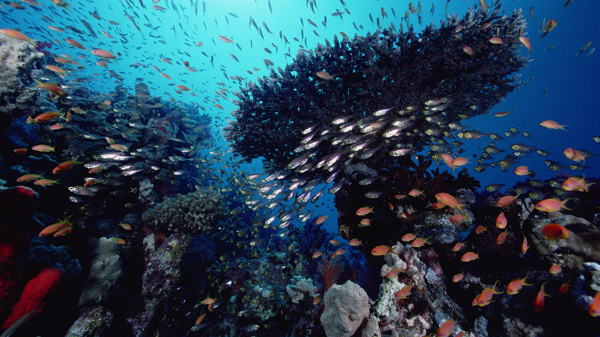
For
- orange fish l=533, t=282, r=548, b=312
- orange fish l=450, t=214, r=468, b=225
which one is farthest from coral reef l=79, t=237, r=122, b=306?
orange fish l=533, t=282, r=548, b=312

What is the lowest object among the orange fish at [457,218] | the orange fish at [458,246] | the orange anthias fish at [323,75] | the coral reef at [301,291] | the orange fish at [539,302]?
the coral reef at [301,291]

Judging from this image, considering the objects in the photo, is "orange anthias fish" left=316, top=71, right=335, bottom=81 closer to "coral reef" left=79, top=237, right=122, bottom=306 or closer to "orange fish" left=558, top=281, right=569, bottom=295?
"orange fish" left=558, top=281, right=569, bottom=295

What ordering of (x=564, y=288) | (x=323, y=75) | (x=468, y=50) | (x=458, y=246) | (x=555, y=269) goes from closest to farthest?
(x=564, y=288) → (x=555, y=269) → (x=458, y=246) → (x=468, y=50) → (x=323, y=75)

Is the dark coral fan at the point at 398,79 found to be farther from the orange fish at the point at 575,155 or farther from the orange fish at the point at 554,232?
the orange fish at the point at 554,232

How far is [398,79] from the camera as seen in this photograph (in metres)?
5.14

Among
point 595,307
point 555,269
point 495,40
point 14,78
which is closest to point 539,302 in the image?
point 555,269

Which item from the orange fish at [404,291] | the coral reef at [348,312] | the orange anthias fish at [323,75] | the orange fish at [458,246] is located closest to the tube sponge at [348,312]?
the coral reef at [348,312]

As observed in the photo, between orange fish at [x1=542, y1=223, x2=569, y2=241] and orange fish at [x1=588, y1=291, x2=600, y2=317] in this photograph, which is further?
orange fish at [x1=542, y1=223, x2=569, y2=241]

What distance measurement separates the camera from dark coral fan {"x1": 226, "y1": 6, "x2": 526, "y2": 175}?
5.06 m

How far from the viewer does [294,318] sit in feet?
17.0

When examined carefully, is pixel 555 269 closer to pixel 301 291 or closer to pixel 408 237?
pixel 408 237

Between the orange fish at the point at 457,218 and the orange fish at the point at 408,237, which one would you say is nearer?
the orange fish at the point at 457,218

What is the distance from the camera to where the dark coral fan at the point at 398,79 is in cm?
506

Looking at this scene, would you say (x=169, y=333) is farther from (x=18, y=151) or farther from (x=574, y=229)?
(x=574, y=229)
